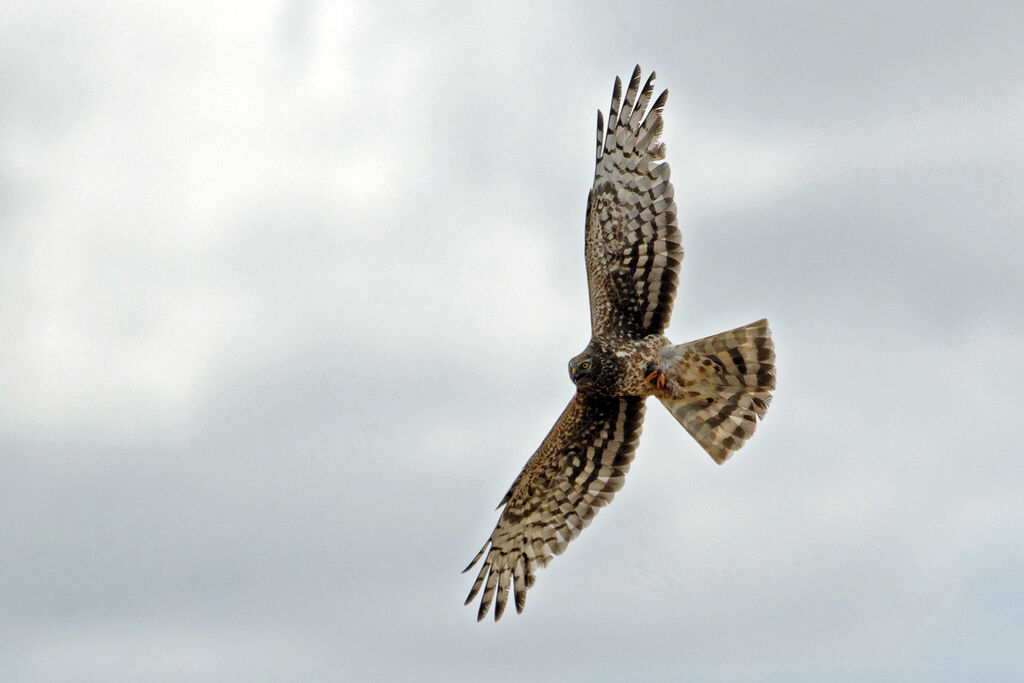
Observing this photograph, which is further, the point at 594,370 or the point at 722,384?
the point at 594,370

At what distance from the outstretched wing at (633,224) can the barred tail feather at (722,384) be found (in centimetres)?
56

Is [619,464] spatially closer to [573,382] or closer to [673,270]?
[573,382]

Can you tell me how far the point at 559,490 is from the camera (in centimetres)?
1834

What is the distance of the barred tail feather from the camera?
1675cm

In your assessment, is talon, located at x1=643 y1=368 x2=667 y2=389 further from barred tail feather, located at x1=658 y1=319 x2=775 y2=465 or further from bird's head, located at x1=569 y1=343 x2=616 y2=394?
bird's head, located at x1=569 y1=343 x2=616 y2=394

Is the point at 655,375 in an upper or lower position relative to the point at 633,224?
lower

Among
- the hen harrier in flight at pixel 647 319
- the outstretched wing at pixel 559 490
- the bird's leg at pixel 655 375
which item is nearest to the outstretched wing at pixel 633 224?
the hen harrier in flight at pixel 647 319

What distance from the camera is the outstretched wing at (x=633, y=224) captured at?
17.1 m

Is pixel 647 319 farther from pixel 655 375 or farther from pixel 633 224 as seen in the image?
pixel 633 224

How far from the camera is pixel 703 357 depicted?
1688 cm

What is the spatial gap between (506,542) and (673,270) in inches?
144

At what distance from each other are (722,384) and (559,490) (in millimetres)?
2418

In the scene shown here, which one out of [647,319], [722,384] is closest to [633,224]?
[647,319]

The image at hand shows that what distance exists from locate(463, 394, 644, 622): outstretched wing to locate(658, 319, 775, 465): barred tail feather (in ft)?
2.66
